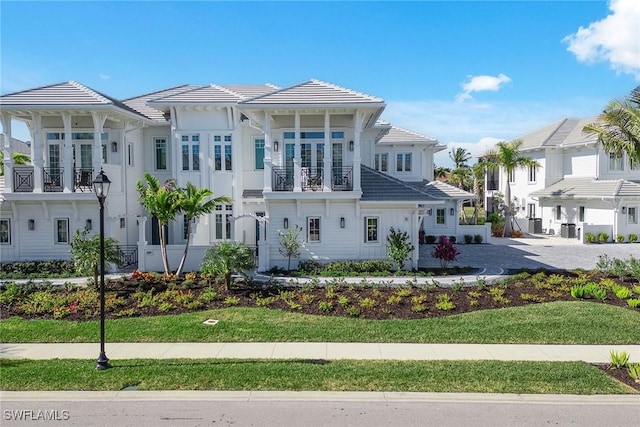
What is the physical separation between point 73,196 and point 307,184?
9.82 metres

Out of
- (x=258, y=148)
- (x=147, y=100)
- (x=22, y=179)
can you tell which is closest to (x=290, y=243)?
(x=258, y=148)

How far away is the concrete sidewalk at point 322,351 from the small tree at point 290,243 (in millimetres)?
7716

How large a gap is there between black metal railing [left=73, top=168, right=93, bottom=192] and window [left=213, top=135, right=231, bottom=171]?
5.47 m

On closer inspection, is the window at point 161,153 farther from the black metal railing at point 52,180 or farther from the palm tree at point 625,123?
the palm tree at point 625,123

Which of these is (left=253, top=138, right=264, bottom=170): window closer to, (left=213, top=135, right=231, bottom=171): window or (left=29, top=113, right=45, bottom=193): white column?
(left=213, top=135, right=231, bottom=171): window

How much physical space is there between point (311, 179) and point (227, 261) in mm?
5895

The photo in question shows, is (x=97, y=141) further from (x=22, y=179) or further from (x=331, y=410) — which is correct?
(x=331, y=410)

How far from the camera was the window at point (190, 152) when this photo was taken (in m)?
21.6

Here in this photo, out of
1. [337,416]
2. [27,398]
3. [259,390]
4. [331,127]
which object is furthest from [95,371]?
[331,127]

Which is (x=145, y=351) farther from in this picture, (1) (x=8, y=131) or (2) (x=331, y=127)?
(1) (x=8, y=131)

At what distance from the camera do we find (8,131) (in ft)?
61.8

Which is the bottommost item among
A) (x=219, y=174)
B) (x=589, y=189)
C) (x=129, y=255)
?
(x=129, y=255)

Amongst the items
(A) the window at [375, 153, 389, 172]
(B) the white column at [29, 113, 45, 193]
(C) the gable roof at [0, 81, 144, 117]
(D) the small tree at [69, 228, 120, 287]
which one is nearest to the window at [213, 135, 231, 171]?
(C) the gable roof at [0, 81, 144, 117]

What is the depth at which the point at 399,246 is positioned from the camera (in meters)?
18.2
